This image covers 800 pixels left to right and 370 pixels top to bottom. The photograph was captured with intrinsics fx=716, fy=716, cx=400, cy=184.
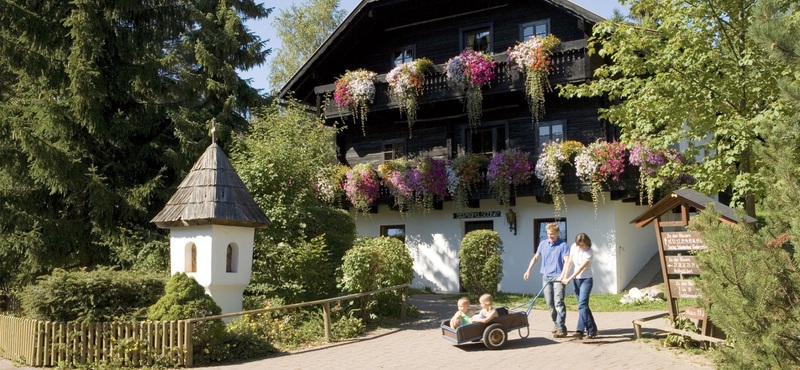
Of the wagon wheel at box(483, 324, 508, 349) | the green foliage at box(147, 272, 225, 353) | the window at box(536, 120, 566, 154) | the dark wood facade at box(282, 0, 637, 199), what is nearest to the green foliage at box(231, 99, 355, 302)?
the green foliage at box(147, 272, 225, 353)

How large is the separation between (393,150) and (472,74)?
4.76m

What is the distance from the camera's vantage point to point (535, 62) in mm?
18938

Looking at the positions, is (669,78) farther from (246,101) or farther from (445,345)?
(246,101)

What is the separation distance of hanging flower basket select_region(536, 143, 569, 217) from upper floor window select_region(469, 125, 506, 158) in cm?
248

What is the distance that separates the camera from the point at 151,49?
60.3ft

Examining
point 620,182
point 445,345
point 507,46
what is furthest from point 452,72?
point 445,345

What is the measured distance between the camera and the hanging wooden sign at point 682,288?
10.1 metres

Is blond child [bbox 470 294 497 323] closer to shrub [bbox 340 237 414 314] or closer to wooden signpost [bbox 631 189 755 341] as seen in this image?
wooden signpost [bbox 631 189 755 341]

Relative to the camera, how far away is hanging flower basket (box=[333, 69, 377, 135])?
21.8 metres

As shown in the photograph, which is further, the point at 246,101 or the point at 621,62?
the point at 246,101

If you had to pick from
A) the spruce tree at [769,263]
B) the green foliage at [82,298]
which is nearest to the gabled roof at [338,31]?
the green foliage at [82,298]

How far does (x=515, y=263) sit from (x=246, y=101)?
9.00m

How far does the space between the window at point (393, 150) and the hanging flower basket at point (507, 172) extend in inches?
178

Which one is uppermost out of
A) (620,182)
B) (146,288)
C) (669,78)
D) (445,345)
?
(669,78)
